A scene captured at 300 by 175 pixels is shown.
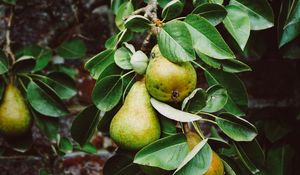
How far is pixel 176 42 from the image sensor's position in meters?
0.56

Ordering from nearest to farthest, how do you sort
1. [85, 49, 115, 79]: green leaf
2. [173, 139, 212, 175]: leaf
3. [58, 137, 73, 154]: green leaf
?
[173, 139, 212, 175]: leaf → [85, 49, 115, 79]: green leaf → [58, 137, 73, 154]: green leaf

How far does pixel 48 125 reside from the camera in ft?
2.79

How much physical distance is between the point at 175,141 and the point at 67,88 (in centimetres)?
39

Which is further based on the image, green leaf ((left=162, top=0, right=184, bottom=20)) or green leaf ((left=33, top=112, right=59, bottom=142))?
green leaf ((left=33, top=112, right=59, bottom=142))

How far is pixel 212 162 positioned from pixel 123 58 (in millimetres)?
187

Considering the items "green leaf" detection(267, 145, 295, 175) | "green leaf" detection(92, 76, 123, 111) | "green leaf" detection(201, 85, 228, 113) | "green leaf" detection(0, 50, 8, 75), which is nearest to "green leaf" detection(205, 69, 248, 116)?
"green leaf" detection(201, 85, 228, 113)

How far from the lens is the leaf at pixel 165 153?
0.53m

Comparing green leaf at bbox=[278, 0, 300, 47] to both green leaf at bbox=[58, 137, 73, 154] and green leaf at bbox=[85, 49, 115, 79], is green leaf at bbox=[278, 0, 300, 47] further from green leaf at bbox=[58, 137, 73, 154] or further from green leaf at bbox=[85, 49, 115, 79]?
green leaf at bbox=[58, 137, 73, 154]

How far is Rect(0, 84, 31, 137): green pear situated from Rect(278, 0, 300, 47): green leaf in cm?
47

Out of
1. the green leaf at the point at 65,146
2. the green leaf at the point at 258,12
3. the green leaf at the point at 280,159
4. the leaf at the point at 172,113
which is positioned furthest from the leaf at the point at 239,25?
the green leaf at the point at 65,146

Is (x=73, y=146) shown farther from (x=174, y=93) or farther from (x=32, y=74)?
(x=174, y=93)

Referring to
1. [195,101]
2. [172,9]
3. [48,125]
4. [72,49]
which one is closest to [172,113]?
[195,101]

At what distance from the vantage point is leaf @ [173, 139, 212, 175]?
1.73ft

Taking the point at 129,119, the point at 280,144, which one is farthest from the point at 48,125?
the point at 280,144
